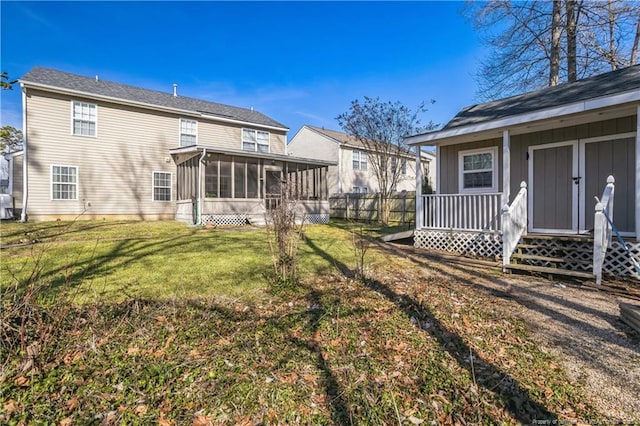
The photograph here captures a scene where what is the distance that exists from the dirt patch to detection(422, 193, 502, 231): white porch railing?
77.1 inches

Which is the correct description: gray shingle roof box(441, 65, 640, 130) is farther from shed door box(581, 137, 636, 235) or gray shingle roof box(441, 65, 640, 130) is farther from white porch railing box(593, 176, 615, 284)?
white porch railing box(593, 176, 615, 284)

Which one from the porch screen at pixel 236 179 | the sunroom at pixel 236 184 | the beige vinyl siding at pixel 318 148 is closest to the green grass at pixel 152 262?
the sunroom at pixel 236 184

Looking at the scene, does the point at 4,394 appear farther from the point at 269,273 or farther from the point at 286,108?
the point at 286,108

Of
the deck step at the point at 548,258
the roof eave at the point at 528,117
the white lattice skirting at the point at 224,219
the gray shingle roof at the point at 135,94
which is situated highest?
the gray shingle roof at the point at 135,94

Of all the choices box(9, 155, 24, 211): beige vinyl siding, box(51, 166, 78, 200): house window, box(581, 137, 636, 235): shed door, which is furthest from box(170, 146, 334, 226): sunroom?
box(581, 137, 636, 235): shed door

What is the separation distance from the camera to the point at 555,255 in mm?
6281

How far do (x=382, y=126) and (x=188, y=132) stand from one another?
1013 cm

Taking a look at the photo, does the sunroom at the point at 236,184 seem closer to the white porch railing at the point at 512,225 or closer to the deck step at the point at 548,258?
the white porch railing at the point at 512,225

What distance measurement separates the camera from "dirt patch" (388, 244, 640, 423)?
242 centimetres

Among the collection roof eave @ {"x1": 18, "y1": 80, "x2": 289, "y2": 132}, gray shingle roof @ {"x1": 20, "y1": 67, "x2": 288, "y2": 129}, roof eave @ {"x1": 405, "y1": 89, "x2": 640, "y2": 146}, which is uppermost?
gray shingle roof @ {"x1": 20, "y1": 67, "x2": 288, "y2": 129}

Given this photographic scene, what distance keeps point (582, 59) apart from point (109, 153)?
20.9 m

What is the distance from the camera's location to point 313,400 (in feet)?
7.79

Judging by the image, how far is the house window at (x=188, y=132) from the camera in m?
15.7

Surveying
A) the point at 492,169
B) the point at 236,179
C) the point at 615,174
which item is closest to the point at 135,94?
the point at 236,179
